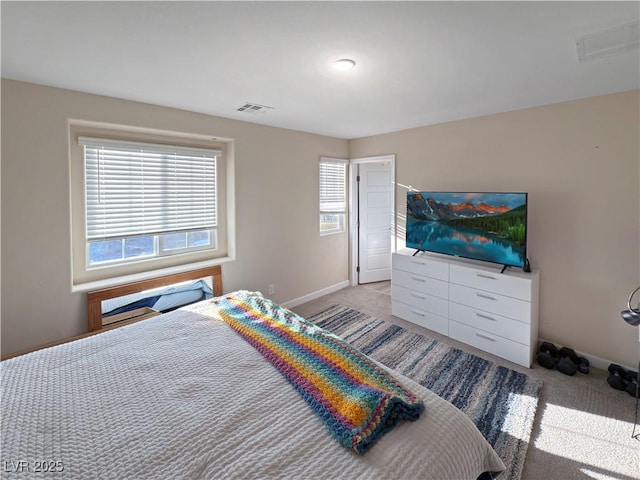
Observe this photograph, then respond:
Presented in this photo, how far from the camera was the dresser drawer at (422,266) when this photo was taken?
10.7 ft

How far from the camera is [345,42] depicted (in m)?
1.71

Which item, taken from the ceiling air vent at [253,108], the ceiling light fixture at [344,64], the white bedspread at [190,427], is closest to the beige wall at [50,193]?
the ceiling air vent at [253,108]

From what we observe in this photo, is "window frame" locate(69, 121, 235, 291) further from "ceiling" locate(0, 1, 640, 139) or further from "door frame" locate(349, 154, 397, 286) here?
"door frame" locate(349, 154, 397, 286)

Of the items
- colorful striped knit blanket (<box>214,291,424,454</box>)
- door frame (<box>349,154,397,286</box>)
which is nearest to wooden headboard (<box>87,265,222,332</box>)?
colorful striped knit blanket (<box>214,291,424,454</box>)

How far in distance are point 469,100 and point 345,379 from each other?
2608 millimetres

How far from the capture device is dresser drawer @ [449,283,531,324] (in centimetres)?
272

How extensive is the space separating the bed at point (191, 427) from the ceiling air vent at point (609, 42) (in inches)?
79.9

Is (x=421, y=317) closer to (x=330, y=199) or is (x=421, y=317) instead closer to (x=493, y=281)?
(x=493, y=281)

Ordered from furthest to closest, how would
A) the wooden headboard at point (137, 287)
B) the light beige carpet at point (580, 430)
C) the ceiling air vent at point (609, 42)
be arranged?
the wooden headboard at point (137, 287) < the light beige carpet at point (580, 430) < the ceiling air vent at point (609, 42)

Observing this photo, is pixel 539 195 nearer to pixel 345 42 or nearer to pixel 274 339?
pixel 345 42

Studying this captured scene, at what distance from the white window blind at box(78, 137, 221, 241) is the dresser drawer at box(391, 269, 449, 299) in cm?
227

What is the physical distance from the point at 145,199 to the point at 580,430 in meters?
3.91

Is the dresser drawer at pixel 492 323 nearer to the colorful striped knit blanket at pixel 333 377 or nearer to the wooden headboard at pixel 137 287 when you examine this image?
the colorful striped knit blanket at pixel 333 377

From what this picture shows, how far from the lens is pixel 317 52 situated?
1.82 m
